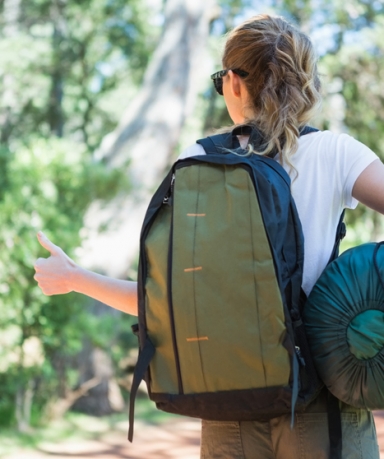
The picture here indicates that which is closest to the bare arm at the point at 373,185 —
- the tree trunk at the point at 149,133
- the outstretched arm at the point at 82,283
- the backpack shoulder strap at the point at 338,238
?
the backpack shoulder strap at the point at 338,238

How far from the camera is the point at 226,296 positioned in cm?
154

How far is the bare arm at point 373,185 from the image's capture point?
66.1 inches

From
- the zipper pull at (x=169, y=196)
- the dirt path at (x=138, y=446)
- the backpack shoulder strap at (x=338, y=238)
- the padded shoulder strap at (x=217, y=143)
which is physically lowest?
the dirt path at (x=138, y=446)

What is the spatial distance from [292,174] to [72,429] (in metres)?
5.66

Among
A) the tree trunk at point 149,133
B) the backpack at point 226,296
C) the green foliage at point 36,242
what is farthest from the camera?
the tree trunk at point 149,133

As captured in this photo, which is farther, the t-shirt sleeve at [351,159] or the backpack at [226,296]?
the t-shirt sleeve at [351,159]

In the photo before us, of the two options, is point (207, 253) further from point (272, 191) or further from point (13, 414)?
point (13, 414)

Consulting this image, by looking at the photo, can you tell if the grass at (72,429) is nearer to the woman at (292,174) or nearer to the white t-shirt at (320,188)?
the woman at (292,174)

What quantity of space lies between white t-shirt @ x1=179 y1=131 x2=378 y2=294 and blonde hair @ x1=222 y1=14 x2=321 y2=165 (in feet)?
0.22

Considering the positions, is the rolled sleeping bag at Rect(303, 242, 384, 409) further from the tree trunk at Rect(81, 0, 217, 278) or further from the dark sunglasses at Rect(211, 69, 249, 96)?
the tree trunk at Rect(81, 0, 217, 278)

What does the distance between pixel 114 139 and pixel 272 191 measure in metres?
6.39

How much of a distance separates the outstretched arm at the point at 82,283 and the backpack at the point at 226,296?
0.58ft

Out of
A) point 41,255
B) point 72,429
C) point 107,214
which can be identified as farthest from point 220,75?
point 72,429

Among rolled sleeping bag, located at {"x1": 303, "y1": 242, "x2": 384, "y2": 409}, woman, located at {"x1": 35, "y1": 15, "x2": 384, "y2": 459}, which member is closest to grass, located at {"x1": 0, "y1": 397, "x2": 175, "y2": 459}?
woman, located at {"x1": 35, "y1": 15, "x2": 384, "y2": 459}
